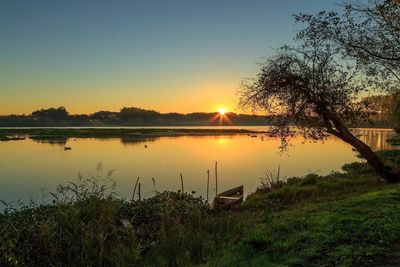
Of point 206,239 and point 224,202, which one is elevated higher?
point 206,239

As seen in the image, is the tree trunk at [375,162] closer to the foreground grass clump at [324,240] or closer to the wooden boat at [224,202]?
the wooden boat at [224,202]

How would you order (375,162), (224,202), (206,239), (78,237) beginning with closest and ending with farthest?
(78,237) → (206,239) → (375,162) → (224,202)

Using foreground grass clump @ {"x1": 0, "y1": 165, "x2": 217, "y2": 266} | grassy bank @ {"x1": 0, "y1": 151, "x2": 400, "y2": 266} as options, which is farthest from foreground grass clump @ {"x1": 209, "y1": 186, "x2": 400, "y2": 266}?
foreground grass clump @ {"x1": 0, "y1": 165, "x2": 217, "y2": 266}

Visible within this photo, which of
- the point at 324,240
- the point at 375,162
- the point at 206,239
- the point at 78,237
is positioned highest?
the point at 375,162

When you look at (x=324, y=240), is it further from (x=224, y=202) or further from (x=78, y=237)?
(x=224, y=202)

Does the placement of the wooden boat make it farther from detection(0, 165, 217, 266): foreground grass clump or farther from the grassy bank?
detection(0, 165, 217, 266): foreground grass clump

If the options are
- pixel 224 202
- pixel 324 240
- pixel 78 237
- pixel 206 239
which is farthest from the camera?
pixel 224 202

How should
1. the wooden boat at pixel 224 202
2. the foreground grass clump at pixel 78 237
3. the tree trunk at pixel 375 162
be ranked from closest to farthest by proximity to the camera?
1. the foreground grass clump at pixel 78 237
2. the tree trunk at pixel 375 162
3. the wooden boat at pixel 224 202

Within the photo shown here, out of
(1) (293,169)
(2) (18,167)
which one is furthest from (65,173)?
(1) (293,169)

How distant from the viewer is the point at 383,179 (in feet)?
85.5

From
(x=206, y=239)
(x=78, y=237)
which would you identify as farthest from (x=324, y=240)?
(x=78, y=237)

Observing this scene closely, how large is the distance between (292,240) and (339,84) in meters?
15.9

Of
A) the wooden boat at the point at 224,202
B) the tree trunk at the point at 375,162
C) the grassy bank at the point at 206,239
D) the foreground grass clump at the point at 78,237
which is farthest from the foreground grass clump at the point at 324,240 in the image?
the wooden boat at the point at 224,202

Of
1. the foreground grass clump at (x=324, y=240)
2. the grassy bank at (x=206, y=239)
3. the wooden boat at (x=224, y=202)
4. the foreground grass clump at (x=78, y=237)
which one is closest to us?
the foreground grass clump at (x=324, y=240)
